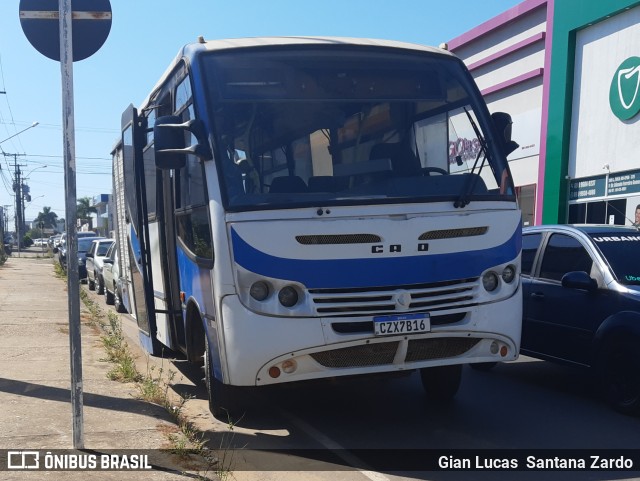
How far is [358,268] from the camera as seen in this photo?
18.3 ft

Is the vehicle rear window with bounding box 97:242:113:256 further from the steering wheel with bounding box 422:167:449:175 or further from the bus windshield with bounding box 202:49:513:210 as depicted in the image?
the steering wheel with bounding box 422:167:449:175

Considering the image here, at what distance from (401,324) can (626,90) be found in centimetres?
1514

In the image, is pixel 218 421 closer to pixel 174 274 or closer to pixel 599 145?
pixel 174 274

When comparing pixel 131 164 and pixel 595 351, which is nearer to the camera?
pixel 595 351

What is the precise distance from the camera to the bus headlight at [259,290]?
549cm

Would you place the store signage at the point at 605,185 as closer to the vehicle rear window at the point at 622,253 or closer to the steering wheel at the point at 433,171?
the vehicle rear window at the point at 622,253

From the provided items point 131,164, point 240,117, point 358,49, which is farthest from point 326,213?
point 131,164

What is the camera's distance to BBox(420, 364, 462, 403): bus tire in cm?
717

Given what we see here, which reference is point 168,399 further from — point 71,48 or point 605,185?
point 605,185

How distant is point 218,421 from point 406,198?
265 cm

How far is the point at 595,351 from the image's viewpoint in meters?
7.09

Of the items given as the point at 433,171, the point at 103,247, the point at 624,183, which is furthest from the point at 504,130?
the point at 103,247

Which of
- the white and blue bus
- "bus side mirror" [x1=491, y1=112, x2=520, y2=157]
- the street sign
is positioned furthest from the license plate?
the street sign

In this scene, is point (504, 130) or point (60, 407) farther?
point (60, 407)
